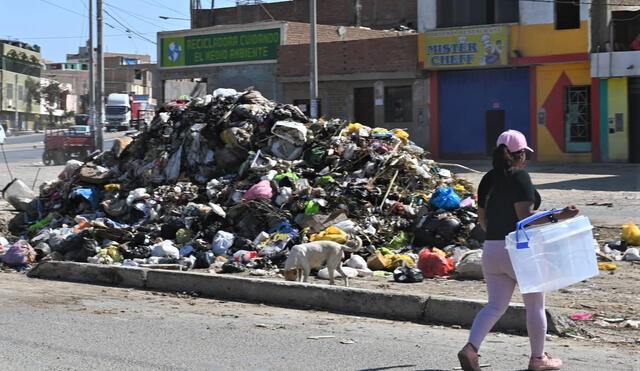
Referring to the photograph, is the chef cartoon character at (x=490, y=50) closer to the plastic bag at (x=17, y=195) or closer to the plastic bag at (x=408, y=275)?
the plastic bag at (x=17, y=195)

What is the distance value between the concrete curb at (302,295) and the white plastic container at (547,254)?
1.80 metres

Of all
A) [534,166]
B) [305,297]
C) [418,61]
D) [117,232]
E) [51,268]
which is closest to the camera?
[305,297]

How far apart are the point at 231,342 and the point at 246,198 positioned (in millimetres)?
5935

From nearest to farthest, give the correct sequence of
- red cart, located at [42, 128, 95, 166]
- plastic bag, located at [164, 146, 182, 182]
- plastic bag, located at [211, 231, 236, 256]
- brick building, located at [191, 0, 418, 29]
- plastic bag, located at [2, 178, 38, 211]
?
plastic bag, located at [211, 231, 236, 256], plastic bag, located at [164, 146, 182, 182], plastic bag, located at [2, 178, 38, 211], red cart, located at [42, 128, 95, 166], brick building, located at [191, 0, 418, 29]

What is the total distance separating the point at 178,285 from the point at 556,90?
23.8 meters

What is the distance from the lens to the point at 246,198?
1273 cm

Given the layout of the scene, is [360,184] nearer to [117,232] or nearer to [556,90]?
[117,232]

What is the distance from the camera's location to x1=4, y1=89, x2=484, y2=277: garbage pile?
11773 mm

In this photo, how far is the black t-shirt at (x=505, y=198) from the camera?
5.51m

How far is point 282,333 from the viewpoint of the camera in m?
7.30

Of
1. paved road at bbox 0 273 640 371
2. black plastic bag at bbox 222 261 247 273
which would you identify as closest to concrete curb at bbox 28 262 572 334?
paved road at bbox 0 273 640 371

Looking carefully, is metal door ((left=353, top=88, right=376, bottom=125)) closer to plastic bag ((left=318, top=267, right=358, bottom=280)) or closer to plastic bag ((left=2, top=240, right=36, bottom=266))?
plastic bag ((left=2, top=240, right=36, bottom=266))

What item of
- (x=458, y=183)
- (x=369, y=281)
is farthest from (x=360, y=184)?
(x=369, y=281)

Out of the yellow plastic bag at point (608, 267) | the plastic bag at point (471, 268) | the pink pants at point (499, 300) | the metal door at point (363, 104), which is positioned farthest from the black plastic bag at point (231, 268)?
the metal door at point (363, 104)
